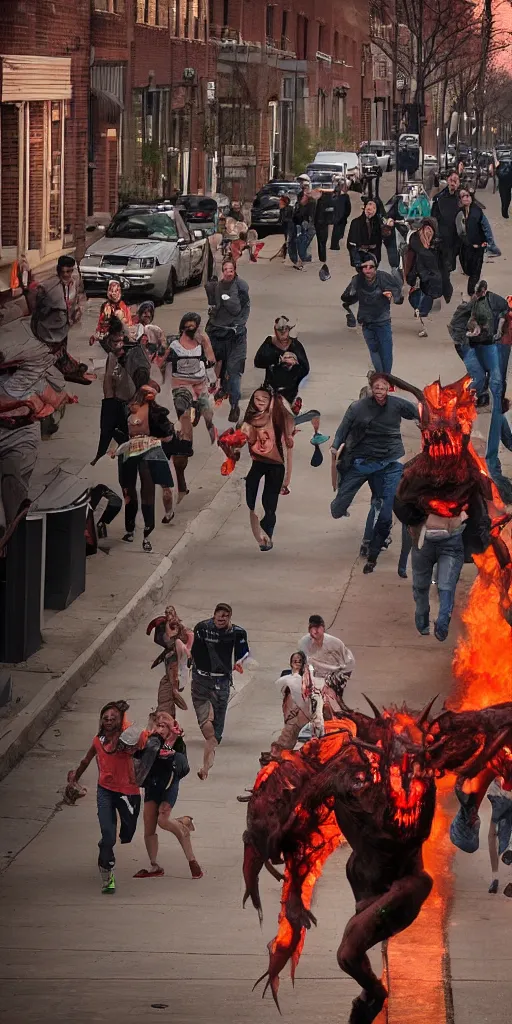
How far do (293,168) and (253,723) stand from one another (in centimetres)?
5484

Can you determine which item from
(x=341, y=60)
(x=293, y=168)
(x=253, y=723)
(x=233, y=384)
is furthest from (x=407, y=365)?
(x=341, y=60)

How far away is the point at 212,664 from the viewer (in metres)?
12.6

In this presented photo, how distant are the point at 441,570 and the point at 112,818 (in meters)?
4.79

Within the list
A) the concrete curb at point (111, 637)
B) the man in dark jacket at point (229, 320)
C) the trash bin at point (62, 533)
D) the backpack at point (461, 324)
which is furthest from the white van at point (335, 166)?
the trash bin at point (62, 533)

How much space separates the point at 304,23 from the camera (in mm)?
74938

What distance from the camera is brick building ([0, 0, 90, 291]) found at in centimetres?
3158

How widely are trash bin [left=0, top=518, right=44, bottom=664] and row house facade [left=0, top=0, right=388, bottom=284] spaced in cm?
1705

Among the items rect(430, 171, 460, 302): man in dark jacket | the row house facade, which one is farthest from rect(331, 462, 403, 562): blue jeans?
the row house facade

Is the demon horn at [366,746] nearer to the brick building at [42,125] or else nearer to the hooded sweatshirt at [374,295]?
the hooded sweatshirt at [374,295]

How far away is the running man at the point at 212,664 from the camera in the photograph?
12500mm

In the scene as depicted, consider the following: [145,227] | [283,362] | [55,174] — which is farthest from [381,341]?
[55,174]

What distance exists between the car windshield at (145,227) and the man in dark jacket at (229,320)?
9733mm

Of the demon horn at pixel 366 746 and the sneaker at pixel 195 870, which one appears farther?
the sneaker at pixel 195 870

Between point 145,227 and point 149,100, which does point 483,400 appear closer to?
point 145,227
